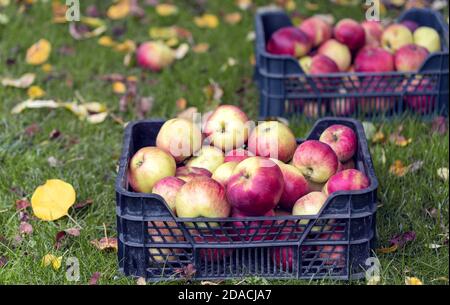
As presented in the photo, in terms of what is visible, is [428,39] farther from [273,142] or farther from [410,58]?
[273,142]

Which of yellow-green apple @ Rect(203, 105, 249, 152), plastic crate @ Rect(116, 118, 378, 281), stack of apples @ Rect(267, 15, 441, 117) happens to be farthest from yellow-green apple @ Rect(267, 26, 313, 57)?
plastic crate @ Rect(116, 118, 378, 281)

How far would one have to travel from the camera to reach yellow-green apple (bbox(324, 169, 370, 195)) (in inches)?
99.7

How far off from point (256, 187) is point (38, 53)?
2.14m

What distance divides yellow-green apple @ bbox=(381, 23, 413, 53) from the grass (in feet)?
1.38

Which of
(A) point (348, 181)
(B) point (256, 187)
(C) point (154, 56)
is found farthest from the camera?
(C) point (154, 56)

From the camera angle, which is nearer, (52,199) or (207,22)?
(52,199)

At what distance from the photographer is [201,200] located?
2461 millimetres

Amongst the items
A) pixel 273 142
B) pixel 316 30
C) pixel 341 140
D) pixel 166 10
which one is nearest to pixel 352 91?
pixel 316 30

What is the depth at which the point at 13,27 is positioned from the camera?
4.52m

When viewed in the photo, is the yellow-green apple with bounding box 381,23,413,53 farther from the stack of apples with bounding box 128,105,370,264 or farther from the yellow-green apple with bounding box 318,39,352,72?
the stack of apples with bounding box 128,105,370,264

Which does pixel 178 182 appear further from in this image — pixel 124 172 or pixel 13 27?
pixel 13 27

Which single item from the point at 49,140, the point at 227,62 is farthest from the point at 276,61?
the point at 49,140

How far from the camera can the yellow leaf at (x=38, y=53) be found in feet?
13.8

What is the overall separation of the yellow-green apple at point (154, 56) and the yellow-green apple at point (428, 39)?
3.95 ft
